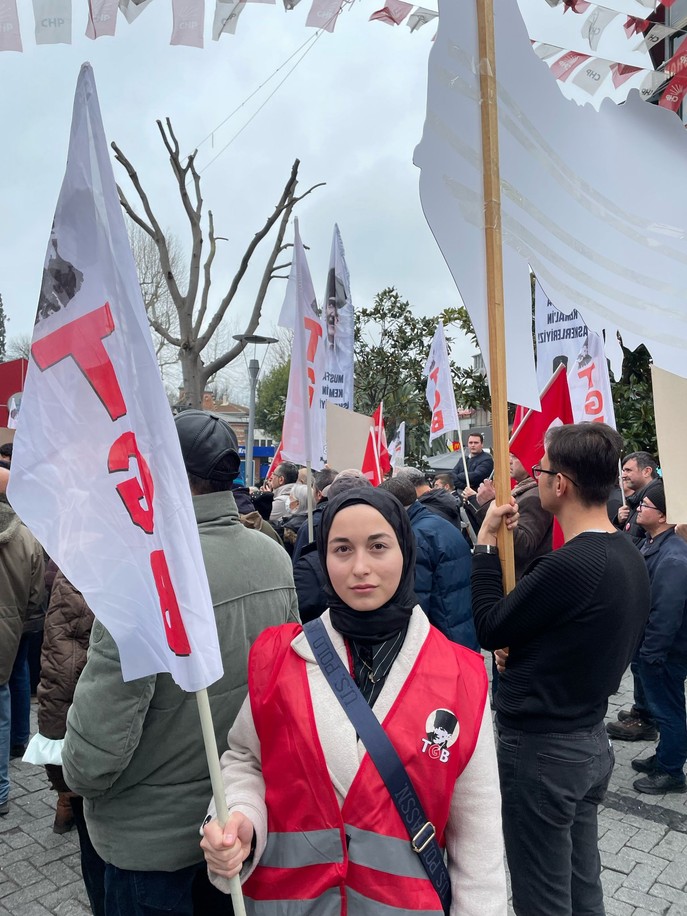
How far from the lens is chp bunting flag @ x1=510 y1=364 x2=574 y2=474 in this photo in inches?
161

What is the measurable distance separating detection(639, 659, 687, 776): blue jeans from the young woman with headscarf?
328 cm

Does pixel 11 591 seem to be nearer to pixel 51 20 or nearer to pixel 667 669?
pixel 667 669

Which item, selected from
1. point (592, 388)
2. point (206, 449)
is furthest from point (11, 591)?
point (592, 388)

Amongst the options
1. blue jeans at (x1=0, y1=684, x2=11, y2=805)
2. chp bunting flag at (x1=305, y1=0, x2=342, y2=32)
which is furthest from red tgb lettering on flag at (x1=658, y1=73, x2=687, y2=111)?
blue jeans at (x1=0, y1=684, x2=11, y2=805)

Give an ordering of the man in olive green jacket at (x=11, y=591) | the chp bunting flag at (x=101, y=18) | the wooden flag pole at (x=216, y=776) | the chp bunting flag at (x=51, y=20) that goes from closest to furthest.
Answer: the wooden flag pole at (x=216, y=776) < the man in olive green jacket at (x=11, y=591) < the chp bunting flag at (x=51, y=20) < the chp bunting flag at (x=101, y=18)

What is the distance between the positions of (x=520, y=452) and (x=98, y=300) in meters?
2.99

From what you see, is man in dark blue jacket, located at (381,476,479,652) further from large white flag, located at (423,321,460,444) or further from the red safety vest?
the red safety vest

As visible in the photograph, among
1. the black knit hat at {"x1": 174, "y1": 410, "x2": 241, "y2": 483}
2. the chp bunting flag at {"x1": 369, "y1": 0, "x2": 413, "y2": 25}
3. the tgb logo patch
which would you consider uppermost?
the chp bunting flag at {"x1": 369, "y1": 0, "x2": 413, "y2": 25}

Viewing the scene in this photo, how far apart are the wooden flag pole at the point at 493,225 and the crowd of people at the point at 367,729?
29 cm

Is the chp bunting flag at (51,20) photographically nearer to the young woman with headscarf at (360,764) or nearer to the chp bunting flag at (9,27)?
the chp bunting flag at (9,27)

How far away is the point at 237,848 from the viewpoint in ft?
5.01

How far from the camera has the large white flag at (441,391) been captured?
7752 millimetres

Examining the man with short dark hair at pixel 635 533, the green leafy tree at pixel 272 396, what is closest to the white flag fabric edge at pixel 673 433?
the man with short dark hair at pixel 635 533

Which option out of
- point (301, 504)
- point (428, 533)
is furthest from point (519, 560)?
point (301, 504)
